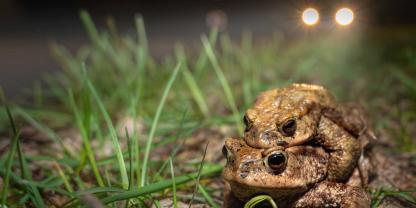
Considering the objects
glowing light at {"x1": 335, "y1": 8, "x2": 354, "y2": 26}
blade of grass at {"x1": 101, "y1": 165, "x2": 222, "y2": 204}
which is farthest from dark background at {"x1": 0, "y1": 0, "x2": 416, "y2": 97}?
blade of grass at {"x1": 101, "y1": 165, "x2": 222, "y2": 204}

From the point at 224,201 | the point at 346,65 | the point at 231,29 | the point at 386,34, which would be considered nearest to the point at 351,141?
the point at 224,201

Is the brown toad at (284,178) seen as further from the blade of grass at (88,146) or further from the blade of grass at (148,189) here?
the blade of grass at (88,146)

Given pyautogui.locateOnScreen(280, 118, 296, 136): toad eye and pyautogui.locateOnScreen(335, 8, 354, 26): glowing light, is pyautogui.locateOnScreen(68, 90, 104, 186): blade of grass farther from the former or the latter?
pyautogui.locateOnScreen(335, 8, 354, 26): glowing light

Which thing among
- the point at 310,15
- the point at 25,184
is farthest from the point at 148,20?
the point at 25,184

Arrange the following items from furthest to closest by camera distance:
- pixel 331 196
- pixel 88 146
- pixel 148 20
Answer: pixel 148 20 → pixel 88 146 → pixel 331 196

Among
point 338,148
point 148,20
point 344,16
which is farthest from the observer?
point 148,20

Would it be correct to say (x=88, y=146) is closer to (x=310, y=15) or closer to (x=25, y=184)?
(x=25, y=184)
